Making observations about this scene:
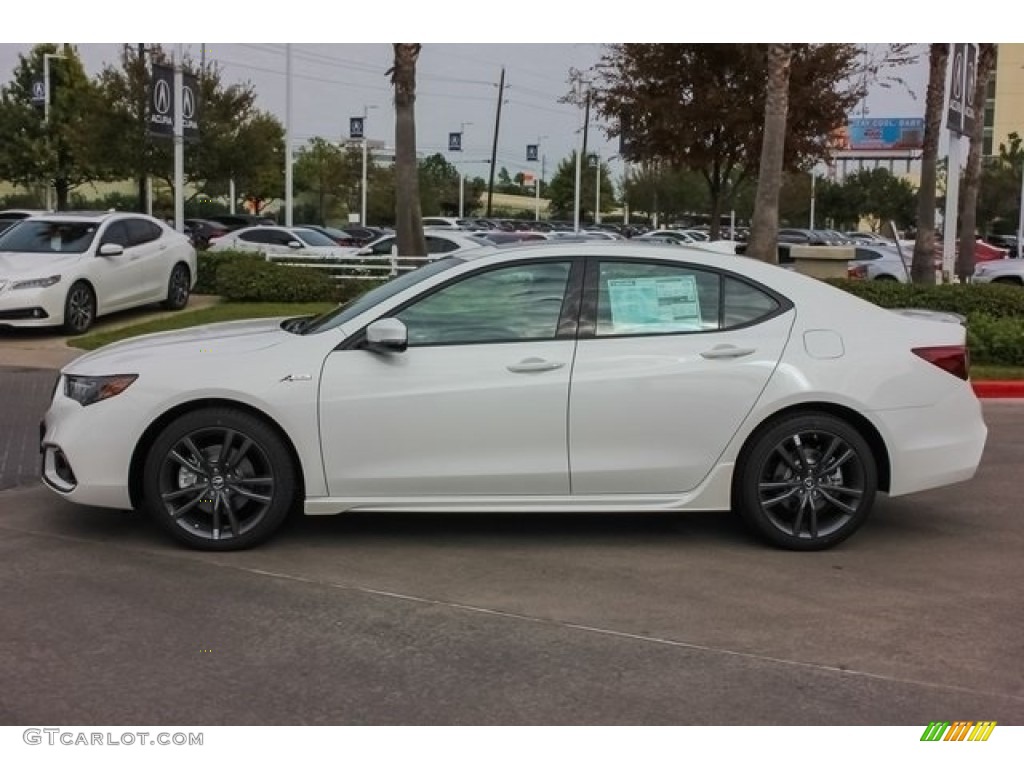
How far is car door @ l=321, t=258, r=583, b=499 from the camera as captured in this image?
215 inches

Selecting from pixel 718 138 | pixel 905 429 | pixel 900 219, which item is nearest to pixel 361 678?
pixel 905 429

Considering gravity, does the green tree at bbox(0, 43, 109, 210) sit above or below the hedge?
above

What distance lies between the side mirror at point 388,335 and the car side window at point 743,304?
1.67 metres

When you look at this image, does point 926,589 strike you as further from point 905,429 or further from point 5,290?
point 5,290

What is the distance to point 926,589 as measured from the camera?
5266mm

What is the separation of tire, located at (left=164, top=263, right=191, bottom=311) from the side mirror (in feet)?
36.6

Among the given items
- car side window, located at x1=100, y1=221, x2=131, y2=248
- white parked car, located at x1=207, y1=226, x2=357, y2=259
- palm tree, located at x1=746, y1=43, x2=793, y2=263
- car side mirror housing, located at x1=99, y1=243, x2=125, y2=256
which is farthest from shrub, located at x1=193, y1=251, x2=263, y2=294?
palm tree, located at x1=746, y1=43, x2=793, y2=263

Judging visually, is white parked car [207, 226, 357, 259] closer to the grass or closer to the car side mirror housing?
the grass

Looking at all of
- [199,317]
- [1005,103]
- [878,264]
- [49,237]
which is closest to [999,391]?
[199,317]

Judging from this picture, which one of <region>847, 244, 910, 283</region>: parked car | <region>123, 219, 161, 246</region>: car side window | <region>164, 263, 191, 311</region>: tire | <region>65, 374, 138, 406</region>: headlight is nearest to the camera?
<region>65, 374, 138, 406</region>: headlight

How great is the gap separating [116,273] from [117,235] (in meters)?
0.55

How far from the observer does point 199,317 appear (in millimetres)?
14922

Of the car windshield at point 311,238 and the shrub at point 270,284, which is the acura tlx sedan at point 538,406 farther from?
the car windshield at point 311,238

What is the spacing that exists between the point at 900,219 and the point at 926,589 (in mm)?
73299
